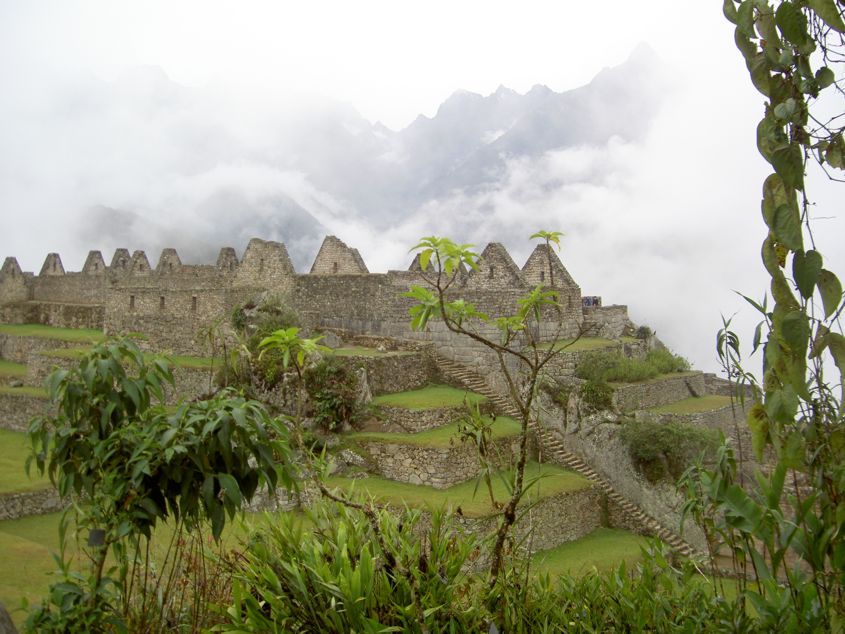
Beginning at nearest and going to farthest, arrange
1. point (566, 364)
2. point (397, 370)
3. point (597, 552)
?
point (597, 552) → point (566, 364) → point (397, 370)

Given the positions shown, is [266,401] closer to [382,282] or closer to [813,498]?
[382,282]

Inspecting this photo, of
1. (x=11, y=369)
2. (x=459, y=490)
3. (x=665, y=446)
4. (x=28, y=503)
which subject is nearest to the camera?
(x=28, y=503)

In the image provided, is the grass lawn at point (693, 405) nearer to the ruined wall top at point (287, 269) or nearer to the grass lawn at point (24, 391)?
the ruined wall top at point (287, 269)

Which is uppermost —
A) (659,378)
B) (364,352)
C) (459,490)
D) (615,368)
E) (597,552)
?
(364,352)

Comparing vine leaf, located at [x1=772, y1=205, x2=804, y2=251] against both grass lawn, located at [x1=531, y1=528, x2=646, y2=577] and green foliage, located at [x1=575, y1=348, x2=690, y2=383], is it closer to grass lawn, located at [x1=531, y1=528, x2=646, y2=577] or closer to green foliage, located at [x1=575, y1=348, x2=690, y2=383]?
grass lawn, located at [x1=531, y1=528, x2=646, y2=577]

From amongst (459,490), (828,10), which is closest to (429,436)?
(459,490)

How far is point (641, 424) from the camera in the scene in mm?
13398

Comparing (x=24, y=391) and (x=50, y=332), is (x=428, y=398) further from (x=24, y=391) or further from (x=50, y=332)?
(x=50, y=332)

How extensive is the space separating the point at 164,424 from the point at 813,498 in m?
3.13

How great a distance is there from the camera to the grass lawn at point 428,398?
563 inches

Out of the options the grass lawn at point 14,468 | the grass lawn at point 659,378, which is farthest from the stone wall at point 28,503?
the grass lawn at point 659,378

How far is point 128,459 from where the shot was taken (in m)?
3.67

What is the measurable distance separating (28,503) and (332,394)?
5.56 metres

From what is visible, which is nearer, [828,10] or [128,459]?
[828,10]
